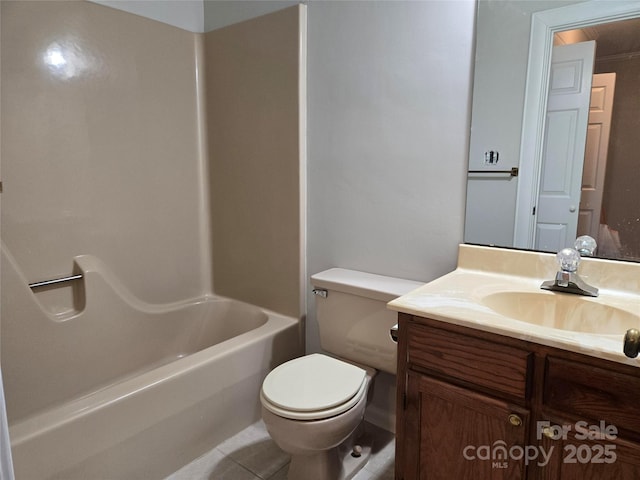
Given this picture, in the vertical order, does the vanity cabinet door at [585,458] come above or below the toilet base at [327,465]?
above

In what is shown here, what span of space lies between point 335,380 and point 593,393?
0.86 metres

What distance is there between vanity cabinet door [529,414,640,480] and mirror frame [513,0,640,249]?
706 millimetres

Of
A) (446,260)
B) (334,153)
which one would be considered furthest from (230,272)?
(446,260)

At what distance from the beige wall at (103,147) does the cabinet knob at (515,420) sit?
75.4 inches

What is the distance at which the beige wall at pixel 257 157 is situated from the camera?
2098 mm

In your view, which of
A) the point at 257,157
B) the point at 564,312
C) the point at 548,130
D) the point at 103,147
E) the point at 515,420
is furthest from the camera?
the point at 257,157

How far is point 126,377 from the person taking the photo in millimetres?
2176

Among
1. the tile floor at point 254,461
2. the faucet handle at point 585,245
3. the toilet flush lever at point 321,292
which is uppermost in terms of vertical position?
the faucet handle at point 585,245

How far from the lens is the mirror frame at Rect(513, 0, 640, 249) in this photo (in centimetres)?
136

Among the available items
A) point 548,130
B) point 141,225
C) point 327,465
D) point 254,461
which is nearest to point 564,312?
point 548,130

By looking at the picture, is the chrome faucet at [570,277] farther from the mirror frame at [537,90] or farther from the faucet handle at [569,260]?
the mirror frame at [537,90]

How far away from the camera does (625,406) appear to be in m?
0.91

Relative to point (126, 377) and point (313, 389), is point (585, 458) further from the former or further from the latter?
point (126, 377)

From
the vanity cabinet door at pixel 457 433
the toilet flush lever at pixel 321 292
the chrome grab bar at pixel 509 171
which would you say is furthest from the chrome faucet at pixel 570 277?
the toilet flush lever at pixel 321 292
